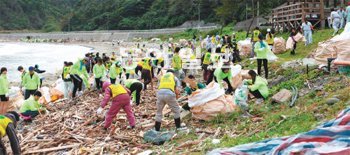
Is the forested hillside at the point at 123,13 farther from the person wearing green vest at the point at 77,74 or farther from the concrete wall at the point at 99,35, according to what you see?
the person wearing green vest at the point at 77,74

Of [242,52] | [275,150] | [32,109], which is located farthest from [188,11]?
[275,150]

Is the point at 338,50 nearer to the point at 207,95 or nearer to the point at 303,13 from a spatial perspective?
the point at 207,95

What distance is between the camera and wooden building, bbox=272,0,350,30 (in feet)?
80.9

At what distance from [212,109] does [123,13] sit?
9528 cm

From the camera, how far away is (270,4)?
47594 mm

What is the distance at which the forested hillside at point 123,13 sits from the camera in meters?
58.1

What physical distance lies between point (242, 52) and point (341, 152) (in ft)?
61.1

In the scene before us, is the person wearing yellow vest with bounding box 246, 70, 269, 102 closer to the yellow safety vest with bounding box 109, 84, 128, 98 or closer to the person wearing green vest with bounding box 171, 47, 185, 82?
the yellow safety vest with bounding box 109, 84, 128, 98

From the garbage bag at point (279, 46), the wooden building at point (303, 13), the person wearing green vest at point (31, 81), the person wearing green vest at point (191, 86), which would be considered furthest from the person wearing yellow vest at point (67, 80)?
the wooden building at point (303, 13)

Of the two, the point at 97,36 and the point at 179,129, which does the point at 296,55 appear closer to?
the point at 179,129

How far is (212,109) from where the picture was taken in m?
9.84

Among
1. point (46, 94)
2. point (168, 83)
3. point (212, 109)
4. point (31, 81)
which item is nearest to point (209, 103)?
point (212, 109)

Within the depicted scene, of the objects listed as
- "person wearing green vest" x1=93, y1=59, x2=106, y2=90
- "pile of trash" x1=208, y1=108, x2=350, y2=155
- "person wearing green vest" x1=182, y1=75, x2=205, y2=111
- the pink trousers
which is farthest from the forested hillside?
"pile of trash" x1=208, y1=108, x2=350, y2=155

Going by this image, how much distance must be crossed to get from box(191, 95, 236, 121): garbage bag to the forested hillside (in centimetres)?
3961
